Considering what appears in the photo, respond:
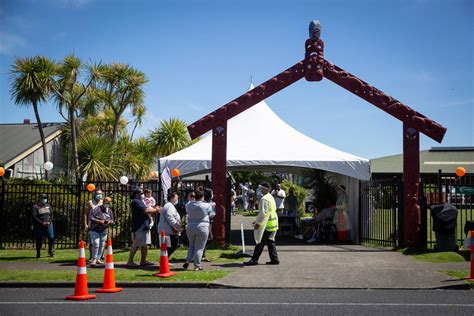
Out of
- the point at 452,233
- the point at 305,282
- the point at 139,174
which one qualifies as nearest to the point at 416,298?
the point at 305,282

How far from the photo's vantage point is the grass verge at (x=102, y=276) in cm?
981

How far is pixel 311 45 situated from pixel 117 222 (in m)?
8.04

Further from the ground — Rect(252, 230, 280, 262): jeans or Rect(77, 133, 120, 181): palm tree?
Rect(77, 133, 120, 181): palm tree

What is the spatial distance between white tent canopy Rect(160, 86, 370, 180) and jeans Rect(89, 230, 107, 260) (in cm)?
392

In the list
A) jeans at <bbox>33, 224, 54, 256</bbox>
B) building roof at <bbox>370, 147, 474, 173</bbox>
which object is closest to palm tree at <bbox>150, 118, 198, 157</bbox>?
building roof at <bbox>370, 147, 474, 173</bbox>

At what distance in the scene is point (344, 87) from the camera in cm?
1516

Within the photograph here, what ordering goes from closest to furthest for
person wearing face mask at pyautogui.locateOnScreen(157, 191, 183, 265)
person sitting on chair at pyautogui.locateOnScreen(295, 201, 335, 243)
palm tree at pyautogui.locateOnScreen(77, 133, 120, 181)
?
1. person wearing face mask at pyautogui.locateOnScreen(157, 191, 183, 265)
2. person sitting on chair at pyautogui.locateOnScreen(295, 201, 335, 243)
3. palm tree at pyautogui.locateOnScreen(77, 133, 120, 181)

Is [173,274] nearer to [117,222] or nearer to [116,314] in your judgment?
[116,314]

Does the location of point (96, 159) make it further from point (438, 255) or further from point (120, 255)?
point (438, 255)

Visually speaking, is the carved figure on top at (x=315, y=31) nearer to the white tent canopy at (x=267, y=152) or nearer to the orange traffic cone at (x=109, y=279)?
the white tent canopy at (x=267, y=152)

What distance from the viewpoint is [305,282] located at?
380 inches

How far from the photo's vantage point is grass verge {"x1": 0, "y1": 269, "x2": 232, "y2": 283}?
386 inches

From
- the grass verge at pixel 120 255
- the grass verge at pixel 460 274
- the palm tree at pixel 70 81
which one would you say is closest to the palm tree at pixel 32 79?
the palm tree at pixel 70 81

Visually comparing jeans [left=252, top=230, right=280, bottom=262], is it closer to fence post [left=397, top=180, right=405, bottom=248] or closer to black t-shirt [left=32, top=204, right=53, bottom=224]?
fence post [left=397, top=180, right=405, bottom=248]
